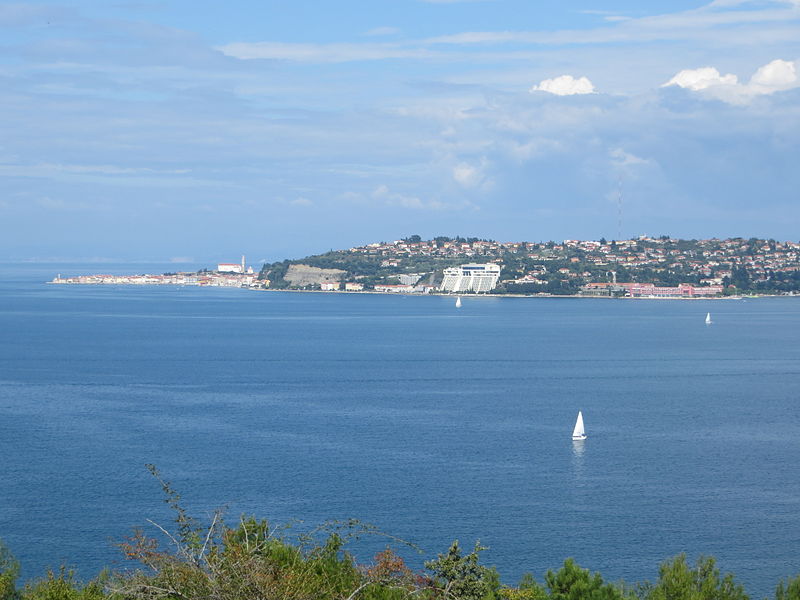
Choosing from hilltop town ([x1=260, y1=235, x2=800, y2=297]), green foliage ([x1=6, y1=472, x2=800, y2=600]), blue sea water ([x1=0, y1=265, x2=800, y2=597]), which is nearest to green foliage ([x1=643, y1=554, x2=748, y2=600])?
green foliage ([x1=6, y1=472, x2=800, y2=600])

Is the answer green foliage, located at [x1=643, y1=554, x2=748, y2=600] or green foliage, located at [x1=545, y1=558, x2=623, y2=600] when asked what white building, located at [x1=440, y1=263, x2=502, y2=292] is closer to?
green foliage, located at [x1=643, y1=554, x2=748, y2=600]

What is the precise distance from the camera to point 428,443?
1872cm

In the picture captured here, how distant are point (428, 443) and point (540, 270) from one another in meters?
72.1

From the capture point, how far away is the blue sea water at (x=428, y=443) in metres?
13.3

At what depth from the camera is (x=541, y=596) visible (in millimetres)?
8234

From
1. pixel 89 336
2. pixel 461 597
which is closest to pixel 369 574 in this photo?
pixel 461 597

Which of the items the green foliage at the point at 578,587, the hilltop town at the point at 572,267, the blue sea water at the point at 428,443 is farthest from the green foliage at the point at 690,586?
the hilltop town at the point at 572,267

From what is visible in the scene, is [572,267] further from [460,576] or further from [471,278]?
[460,576]

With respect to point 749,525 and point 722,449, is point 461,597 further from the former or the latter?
point 722,449

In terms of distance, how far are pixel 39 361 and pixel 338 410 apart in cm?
1279

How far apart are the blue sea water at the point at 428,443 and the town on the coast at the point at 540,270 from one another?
1695 inches

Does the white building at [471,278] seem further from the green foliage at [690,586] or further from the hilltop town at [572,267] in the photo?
the green foliage at [690,586]

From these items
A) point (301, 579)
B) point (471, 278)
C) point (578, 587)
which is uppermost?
point (471, 278)

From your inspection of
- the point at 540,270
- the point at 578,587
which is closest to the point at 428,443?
the point at 578,587
